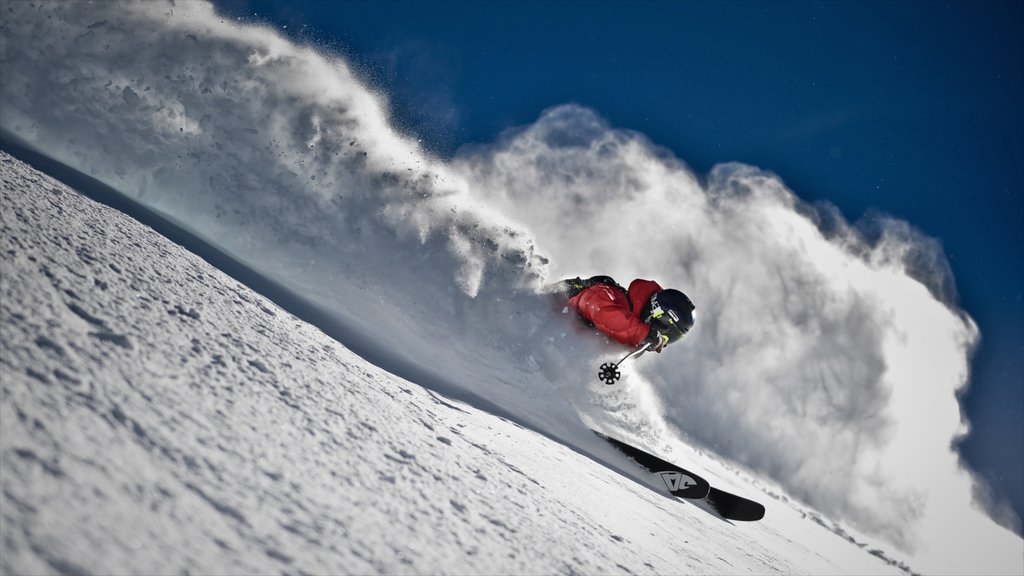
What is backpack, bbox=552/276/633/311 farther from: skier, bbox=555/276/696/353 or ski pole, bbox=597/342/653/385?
ski pole, bbox=597/342/653/385

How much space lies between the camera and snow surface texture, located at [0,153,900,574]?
1.18 metres

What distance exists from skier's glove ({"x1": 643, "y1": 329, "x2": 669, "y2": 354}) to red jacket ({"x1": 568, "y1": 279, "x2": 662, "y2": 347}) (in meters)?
0.08

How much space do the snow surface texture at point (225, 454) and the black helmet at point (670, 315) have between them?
440cm

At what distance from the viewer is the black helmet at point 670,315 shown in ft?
25.3

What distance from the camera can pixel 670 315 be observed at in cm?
772

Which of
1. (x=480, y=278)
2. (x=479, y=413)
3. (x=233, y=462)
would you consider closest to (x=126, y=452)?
(x=233, y=462)

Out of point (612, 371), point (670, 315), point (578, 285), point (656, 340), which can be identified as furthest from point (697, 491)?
point (578, 285)

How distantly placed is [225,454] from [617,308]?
273 inches

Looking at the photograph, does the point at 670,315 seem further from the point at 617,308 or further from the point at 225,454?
the point at 225,454

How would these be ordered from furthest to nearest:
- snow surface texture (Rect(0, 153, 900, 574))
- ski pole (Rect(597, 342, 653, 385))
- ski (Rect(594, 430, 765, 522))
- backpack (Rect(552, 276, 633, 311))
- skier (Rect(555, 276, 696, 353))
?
backpack (Rect(552, 276, 633, 311)) → skier (Rect(555, 276, 696, 353)) → ski pole (Rect(597, 342, 653, 385)) → ski (Rect(594, 430, 765, 522)) → snow surface texture (Rect(0, 153, 900, 574))

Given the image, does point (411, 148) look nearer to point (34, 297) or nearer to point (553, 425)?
point (553, 425)

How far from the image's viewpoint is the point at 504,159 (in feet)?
65.7

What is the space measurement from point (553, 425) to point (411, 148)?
36.8 feet

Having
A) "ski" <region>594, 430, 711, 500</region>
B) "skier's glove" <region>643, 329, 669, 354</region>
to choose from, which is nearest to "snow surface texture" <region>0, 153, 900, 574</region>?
"ski" <region>594, 430, 711, 500</region>
